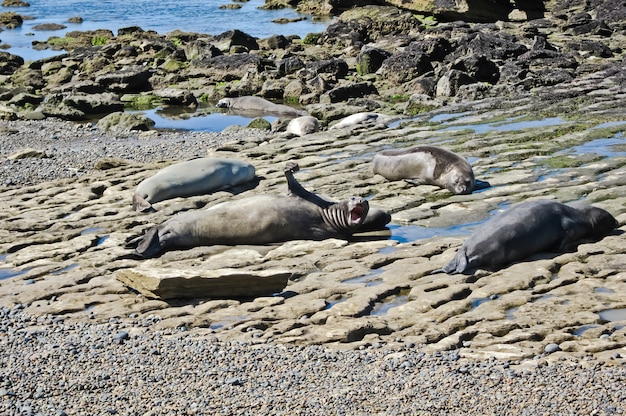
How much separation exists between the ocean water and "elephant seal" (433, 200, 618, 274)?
2947 centimetres

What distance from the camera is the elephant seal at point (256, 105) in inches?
846

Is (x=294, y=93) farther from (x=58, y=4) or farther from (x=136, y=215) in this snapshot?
(x=58, y=4)

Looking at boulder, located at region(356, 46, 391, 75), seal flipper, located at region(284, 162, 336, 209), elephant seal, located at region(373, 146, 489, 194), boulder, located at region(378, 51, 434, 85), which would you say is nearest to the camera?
seal flipper, located at region(284, 162, 336, 209)

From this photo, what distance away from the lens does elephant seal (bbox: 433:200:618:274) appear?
339 inches

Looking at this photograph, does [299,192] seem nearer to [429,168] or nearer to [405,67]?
[429,168]

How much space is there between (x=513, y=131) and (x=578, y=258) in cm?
690

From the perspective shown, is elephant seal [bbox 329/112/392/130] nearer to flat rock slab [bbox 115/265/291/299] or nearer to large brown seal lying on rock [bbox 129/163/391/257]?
large brown seal lying on rock [bbox 129/163/391/257]

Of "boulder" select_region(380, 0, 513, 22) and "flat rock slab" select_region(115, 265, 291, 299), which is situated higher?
"flat rock slab" select_region(115, 265, 291, 299)

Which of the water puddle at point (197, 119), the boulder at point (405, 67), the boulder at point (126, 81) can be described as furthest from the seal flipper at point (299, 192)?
the boulder at point (126, 81)

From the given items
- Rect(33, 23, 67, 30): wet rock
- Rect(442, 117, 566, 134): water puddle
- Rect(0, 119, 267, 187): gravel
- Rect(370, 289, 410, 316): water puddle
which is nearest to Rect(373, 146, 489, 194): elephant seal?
Rect(370, 289, 410, 316): water puddle

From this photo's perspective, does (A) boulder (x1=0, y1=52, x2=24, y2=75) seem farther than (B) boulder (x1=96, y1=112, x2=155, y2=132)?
Yes

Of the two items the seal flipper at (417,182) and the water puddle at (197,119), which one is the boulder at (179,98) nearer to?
the water puddle at (197,119)

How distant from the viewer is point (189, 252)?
9789mm

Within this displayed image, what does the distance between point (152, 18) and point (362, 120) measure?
36957 mm
